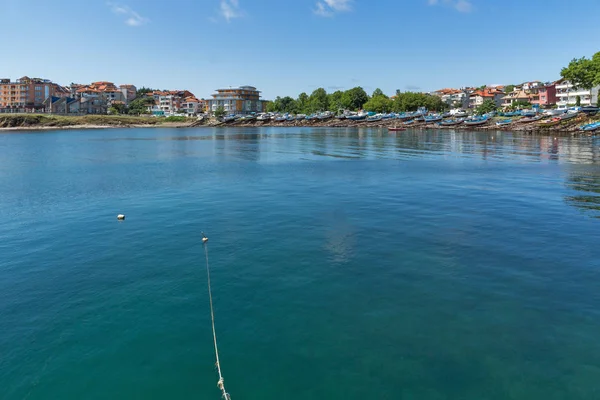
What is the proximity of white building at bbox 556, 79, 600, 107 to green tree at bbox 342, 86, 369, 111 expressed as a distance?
6957cm

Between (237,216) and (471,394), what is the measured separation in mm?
14729

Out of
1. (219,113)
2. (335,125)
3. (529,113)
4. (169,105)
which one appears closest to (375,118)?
(335,125)

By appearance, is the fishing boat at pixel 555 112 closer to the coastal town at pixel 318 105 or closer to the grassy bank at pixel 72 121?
the coastal town at pixel 318 105

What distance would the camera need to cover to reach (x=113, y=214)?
21500mm

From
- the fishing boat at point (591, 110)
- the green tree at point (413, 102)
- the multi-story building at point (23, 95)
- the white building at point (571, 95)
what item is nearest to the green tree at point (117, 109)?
the multi-story building at point (23, 95)

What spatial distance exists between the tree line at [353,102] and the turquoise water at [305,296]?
13404 centimetres

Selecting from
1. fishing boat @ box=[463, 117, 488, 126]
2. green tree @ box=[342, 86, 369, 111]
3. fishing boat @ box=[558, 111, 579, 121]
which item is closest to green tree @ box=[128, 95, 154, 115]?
green tree @ box=[342, 86, 369, 111]

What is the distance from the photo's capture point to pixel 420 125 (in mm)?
116562

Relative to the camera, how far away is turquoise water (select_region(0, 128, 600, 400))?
27.5ft

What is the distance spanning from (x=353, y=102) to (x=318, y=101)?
16.3 m

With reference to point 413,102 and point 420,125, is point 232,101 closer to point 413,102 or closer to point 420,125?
point 413,102

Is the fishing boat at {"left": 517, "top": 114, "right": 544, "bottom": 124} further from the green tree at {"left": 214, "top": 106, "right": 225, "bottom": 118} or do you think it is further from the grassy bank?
the grassy bank

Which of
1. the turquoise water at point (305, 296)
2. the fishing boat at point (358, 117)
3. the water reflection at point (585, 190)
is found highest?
the fishing boat at point (358, 117)

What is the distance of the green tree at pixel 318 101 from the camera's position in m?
182
